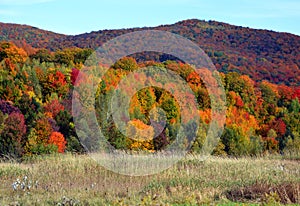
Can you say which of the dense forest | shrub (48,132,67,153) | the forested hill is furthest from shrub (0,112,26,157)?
the forested hill

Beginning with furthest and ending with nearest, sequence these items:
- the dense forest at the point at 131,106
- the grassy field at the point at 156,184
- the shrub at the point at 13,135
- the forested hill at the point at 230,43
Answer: the forested hill at the point at 230,43
the dense forest at the point at 131,106
the shrub at the point at 13,135
the grassy field at the point at 156,184

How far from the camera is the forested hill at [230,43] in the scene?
230 feet

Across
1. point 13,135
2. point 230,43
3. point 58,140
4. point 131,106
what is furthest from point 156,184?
point 230,43

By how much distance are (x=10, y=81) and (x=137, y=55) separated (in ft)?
49.2

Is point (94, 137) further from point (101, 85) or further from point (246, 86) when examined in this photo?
point (246, 86)

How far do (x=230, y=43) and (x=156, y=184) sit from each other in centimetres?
8190

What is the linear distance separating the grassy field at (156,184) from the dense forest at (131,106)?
1215 centimetres

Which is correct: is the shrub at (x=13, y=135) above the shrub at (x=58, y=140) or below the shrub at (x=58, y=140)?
above

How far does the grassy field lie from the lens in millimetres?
8961

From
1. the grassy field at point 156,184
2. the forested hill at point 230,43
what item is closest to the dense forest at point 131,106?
the forested hill at point 230,43

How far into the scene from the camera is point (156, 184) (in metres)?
11.1

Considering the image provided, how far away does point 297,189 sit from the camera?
9.23m

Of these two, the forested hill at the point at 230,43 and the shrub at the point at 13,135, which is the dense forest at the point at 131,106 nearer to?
the shrub at the point at 13,135

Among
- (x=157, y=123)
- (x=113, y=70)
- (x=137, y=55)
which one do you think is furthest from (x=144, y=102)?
(x=137, y=55)
